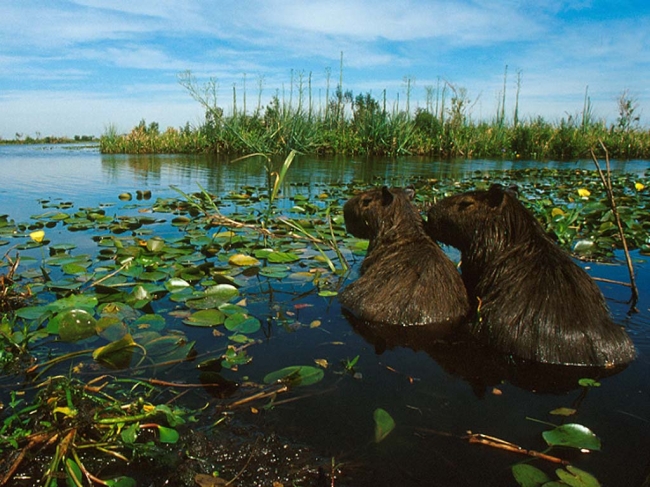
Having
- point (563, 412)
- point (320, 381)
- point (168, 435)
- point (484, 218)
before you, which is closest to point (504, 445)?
point (563, 412)

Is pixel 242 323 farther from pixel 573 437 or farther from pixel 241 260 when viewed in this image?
pixel 573 437

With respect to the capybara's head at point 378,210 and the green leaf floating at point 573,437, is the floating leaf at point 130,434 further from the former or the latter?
the capybara's head at point 378,210

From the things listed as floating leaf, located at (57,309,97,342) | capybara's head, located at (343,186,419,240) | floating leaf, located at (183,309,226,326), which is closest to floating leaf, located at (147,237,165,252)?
floating leaf, located at (183,309,226,326)

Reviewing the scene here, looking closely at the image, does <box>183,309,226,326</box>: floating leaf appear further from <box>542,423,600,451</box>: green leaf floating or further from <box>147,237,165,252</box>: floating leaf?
<box>542,423,600,451</box>: green leaf floating

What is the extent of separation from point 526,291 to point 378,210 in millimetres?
1464

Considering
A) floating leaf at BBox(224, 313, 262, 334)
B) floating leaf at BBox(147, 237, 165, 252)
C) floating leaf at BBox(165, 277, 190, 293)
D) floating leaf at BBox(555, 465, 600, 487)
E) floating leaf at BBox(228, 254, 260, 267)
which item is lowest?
floating leaf at BBox(555, 465, 600, 487)

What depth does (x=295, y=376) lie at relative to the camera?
7.77ft

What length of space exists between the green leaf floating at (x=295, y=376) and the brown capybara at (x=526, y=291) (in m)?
1.11

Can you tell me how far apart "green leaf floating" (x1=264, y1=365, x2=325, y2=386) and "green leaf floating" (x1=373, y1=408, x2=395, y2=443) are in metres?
0.41

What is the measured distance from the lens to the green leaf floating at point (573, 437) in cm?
190

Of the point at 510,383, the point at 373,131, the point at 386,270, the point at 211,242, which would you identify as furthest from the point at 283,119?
the point at 510,383

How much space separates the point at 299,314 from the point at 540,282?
156 centimetres

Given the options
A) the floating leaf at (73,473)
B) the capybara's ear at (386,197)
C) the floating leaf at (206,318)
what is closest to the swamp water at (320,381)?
the floating leaf at (206,318)

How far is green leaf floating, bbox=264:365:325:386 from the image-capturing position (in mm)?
2344
